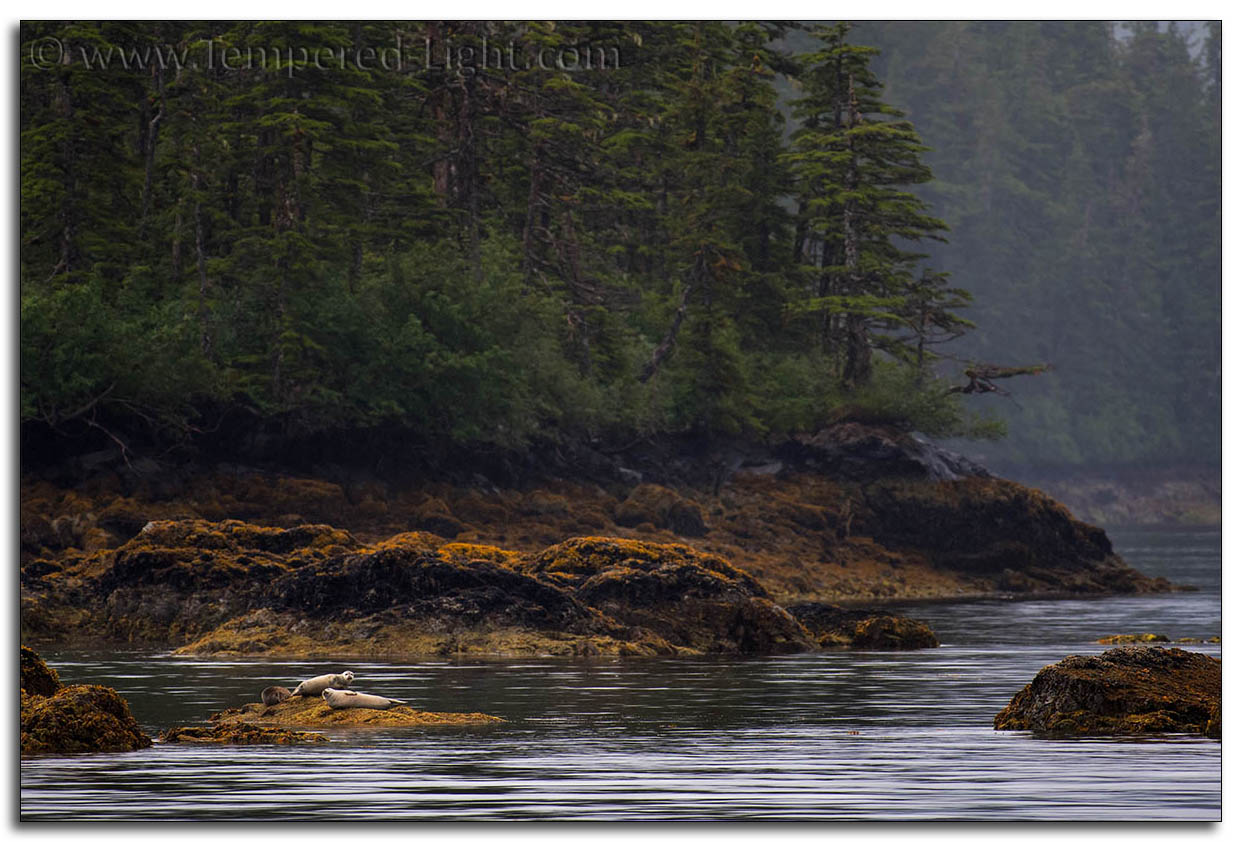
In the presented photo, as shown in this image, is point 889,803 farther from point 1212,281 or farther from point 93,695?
point 1212,281

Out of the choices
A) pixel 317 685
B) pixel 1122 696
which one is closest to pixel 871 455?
pixel 317 685

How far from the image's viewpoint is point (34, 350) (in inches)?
1555

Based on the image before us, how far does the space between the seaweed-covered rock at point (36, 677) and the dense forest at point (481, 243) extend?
19.0 meters

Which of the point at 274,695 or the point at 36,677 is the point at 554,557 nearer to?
the point at 274,695

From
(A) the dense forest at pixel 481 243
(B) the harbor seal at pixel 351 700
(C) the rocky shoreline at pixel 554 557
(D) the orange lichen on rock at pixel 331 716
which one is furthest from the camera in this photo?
(A) the dense forest at pixel 481 243

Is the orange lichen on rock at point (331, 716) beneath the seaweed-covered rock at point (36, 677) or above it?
beneath

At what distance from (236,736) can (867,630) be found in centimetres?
1537

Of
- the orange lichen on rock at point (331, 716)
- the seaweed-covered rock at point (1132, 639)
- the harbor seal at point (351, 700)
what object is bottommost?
the seaweed-covered rock at point (1132, 639)

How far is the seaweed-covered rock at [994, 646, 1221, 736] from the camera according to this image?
17.9 m

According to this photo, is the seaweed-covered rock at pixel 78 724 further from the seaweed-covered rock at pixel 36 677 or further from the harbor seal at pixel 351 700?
the harbor seal at pixel 351 700

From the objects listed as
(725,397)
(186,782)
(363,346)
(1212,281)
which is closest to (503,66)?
(363,346)

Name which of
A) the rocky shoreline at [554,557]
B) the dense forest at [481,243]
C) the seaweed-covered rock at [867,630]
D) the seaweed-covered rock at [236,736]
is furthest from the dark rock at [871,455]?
the seaweed-covered rock at [236,736]

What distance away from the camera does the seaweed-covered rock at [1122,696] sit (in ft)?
58.7
